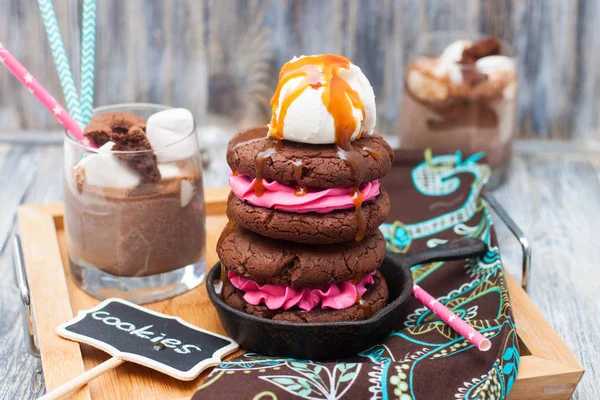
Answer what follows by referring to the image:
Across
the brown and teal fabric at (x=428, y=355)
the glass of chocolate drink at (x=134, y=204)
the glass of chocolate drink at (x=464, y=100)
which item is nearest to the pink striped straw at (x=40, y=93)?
the glass of chocolate drink at (x=134, y=204)

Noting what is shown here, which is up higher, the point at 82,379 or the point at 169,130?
the point at 169,130

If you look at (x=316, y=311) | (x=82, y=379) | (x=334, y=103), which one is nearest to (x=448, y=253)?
(x=316, y=311)

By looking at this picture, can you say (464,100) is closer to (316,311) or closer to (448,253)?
(448,253)

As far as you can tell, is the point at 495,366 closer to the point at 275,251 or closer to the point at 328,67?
the point at 275,251

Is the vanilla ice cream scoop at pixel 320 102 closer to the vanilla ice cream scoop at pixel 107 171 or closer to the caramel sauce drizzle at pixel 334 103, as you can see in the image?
the caramel sauce drizzle at pixel 334 103

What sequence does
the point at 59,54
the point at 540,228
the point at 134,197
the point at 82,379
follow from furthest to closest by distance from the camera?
the point at 540,228
the point at 59,54
the point at 134,197
the point at 82,379

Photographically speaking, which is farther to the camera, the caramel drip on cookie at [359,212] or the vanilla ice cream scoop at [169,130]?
the vanilla ice cream scoop at [169,130]
